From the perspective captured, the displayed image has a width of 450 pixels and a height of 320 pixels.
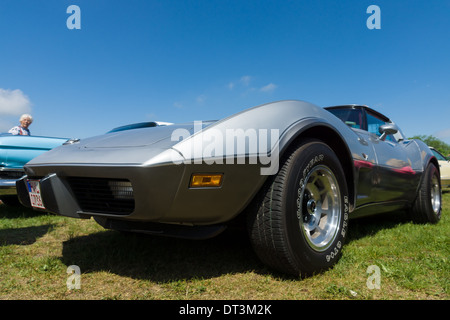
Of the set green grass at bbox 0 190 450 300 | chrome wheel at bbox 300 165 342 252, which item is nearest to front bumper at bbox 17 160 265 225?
green grass at bbox 0 190 450 300

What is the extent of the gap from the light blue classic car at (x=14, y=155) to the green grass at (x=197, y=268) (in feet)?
2.49

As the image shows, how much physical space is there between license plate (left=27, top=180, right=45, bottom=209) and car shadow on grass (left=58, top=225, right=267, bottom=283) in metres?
0.44

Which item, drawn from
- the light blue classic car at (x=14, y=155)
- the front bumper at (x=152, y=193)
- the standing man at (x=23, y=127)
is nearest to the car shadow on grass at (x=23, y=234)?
the light blue classic car at (x=14, y=155)

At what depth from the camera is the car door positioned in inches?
104

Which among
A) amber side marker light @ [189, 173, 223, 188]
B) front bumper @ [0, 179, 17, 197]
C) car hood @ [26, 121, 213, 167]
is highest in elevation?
car hood @ [26, 121, 213, 167]

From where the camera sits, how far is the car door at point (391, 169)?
265 cm

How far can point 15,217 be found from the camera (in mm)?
3844

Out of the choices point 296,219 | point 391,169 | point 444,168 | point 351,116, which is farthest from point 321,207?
point 444,168

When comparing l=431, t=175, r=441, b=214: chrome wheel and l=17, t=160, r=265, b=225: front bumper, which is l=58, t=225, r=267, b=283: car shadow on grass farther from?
l=431, t=175, r=441, b=214: chrome wheel

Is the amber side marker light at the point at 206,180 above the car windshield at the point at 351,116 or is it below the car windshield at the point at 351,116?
below

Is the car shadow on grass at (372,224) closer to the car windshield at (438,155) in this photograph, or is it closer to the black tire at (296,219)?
the black tire at (296,219)

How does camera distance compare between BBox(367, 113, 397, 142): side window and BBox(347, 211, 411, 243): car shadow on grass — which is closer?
BBox(347, 211, 411, 243): car shadow on grass
